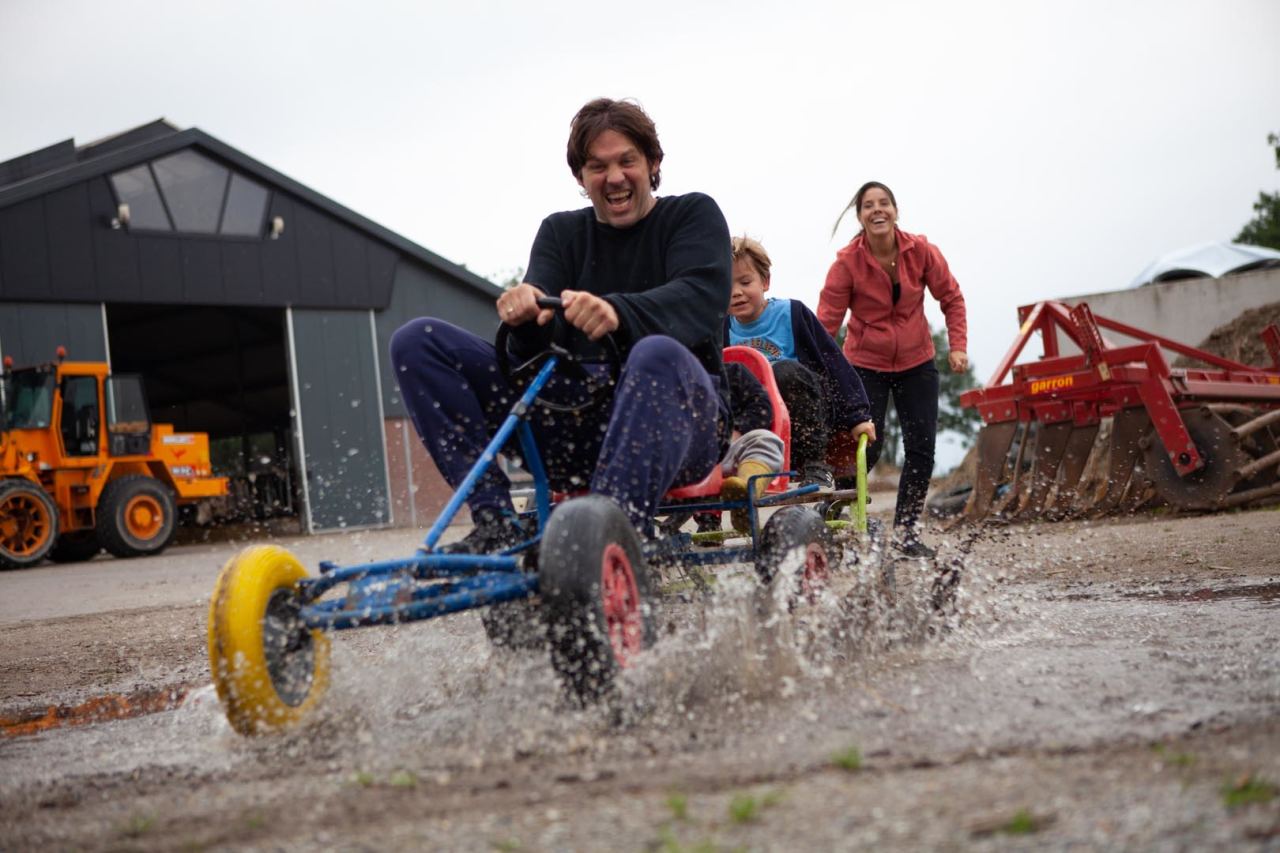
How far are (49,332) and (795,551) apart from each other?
16.4 meters

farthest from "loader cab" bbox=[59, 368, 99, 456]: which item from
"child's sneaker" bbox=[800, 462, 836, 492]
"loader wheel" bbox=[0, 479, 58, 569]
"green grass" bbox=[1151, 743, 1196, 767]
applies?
"green grass" bbox=[1151, 743, 1196, 767]

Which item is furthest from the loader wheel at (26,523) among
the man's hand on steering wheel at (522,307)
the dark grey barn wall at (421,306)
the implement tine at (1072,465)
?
the man's hand on steering wheel at (522,307)

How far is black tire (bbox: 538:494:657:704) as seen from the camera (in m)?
2.73

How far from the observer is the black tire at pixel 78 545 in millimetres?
15953

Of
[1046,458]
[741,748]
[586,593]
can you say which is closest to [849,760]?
[741,748]

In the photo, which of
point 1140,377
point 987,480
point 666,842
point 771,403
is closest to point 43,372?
point 987,480

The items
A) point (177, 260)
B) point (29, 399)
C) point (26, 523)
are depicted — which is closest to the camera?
point (26, 523)

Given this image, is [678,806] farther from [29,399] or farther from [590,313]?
[29,399]

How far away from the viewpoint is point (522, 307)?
3436mm

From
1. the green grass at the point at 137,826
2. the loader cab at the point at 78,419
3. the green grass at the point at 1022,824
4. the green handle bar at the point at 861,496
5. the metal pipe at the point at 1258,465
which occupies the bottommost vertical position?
the green grass at the point at 1022,824

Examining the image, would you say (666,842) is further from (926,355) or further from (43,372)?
(43,372)

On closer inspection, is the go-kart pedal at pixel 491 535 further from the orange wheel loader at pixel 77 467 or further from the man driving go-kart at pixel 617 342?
the orange wheel loader at pixel 77 467

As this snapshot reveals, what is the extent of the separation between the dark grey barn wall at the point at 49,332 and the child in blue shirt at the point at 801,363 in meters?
14.6

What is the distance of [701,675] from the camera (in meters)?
3.20
